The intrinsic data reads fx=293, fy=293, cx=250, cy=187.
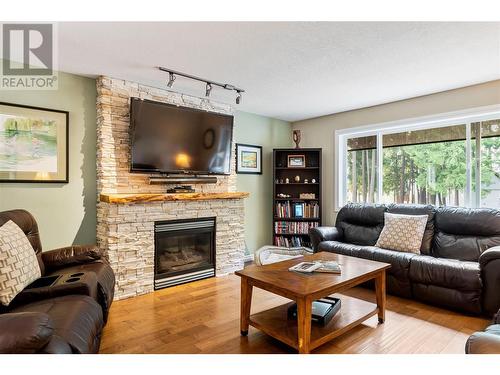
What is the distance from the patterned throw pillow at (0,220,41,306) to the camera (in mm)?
1702

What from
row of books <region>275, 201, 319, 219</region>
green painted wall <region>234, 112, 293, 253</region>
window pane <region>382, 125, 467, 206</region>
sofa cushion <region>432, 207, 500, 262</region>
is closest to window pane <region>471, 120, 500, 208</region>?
window pane <region>382, 125, 467, 206</region>

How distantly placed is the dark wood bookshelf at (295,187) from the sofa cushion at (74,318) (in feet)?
11.0

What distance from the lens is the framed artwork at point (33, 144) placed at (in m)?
2.72

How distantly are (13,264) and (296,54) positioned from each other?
8.54 feet

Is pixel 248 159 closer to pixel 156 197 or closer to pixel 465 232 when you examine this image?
pixel 156 197

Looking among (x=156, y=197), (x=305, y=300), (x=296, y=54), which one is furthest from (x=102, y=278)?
(x=296, y=54)

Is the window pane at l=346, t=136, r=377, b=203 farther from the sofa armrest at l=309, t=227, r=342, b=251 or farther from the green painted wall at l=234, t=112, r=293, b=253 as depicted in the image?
the green painted wall at l=234, t=112, r=293, b=253

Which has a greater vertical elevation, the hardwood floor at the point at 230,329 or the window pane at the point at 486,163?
the window pane at the point at 486,163

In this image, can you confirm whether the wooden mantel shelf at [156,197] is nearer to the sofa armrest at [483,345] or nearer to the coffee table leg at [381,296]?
the coffee table leg at [381,296]

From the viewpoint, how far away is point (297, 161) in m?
4.89

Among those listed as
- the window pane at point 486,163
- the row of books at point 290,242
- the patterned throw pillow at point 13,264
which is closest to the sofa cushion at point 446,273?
the window pane at point 486,163
